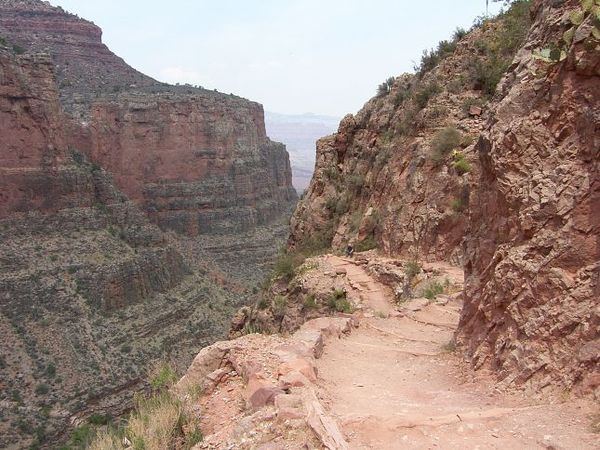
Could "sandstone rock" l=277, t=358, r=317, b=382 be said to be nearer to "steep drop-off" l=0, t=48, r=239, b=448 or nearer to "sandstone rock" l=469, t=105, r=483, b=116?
"sandstone rock" l=469, t=105, r=483, b=116

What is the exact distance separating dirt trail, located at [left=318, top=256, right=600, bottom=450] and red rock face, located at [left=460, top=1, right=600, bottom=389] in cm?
38

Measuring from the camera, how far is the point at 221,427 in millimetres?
6148

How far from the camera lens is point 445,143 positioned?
51.5 feet

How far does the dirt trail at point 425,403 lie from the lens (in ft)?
17.3

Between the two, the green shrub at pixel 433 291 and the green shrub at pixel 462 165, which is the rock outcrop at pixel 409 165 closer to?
the green shrub at pixel 462 165

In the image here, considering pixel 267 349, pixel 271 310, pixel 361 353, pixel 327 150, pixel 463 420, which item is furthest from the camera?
pixel 327 150

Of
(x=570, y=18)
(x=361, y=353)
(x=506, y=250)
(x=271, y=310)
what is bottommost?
(x=271, y=310)

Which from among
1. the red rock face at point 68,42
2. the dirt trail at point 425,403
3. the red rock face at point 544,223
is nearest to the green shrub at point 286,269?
the dirt trail at point 425,403

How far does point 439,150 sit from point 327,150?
831 centimetres

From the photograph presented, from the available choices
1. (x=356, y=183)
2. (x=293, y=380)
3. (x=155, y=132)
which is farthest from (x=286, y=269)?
(x=155, y=132)

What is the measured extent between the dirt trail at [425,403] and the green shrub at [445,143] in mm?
6199

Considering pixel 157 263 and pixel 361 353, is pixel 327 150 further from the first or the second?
pixel 157 263

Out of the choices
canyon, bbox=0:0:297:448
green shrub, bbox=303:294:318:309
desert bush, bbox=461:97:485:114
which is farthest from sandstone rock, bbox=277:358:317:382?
canyon, bbox=0:0:297:448

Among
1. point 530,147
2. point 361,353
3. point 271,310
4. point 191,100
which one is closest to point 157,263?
point 191,100
